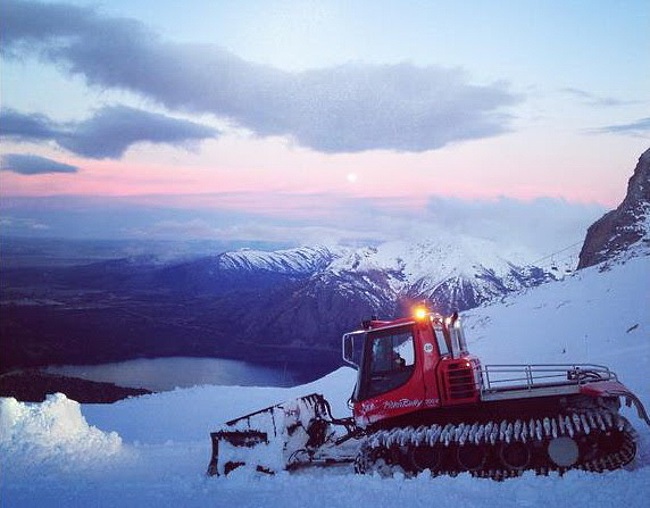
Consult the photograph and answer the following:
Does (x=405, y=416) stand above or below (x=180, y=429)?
above

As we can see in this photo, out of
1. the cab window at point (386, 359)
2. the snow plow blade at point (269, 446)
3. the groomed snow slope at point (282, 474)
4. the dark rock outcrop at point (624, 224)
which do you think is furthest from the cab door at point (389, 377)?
the dark rock outcrop at point (624, 224)

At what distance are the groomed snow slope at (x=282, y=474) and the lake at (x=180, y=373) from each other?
98.2 feet

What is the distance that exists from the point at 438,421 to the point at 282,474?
2810 millimetres

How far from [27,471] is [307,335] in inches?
5680

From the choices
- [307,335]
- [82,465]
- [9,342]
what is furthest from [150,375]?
[307,335]

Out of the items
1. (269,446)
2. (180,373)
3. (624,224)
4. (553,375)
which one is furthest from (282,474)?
(180,373)

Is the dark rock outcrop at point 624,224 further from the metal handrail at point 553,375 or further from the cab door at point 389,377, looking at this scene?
the cab door at point 389,377

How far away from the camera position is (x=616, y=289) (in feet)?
82.0

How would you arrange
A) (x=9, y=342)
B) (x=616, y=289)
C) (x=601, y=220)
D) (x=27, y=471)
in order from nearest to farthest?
(x=27, y=471)
(x=616, y=289)
(x=9, y=342)
(x=601, y=220)

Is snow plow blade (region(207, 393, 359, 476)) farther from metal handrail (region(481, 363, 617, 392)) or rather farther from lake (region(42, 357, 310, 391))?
lake (region(42, 357, 310, 391))

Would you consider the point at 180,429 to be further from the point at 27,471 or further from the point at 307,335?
the point at 307,335

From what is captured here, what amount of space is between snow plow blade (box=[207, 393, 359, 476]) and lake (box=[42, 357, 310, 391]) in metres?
40.0

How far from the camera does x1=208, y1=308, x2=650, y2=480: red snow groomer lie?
895cm

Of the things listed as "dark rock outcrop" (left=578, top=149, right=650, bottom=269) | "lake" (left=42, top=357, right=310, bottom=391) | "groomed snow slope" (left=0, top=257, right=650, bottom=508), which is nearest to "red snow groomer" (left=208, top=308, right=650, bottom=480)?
"groomed snow slope" (left=0, top=257, right=650, bottom=508)
